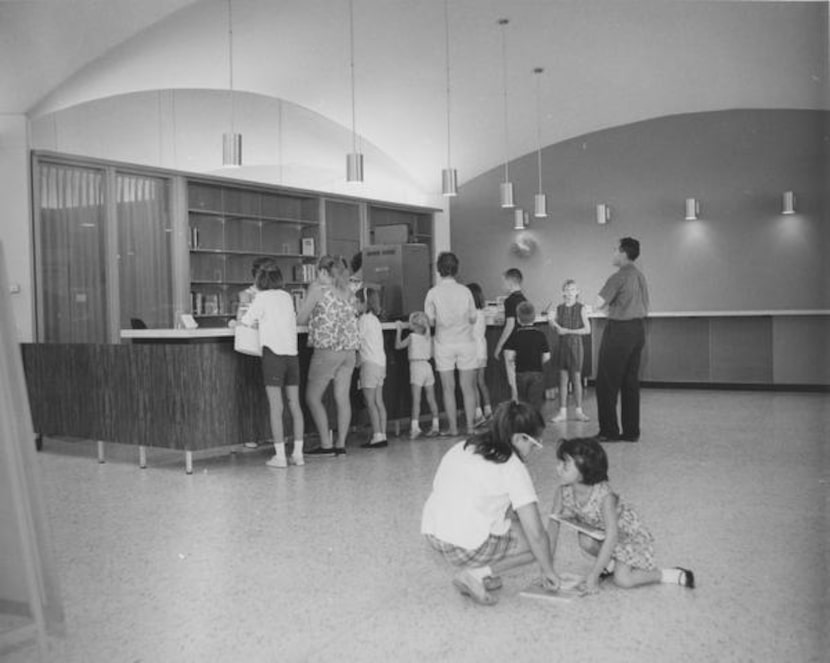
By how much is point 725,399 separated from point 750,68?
3715 mm

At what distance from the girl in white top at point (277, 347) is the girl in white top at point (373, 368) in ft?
2.26

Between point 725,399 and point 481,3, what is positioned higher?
point 481,3

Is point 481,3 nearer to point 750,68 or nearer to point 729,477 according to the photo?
point 750,68

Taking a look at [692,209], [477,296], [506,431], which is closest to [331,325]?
[477,296]

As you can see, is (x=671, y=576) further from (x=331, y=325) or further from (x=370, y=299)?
(x=370, y=299)

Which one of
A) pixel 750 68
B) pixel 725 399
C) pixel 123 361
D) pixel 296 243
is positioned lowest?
pixel 725 399

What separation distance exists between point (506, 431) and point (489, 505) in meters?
0.26

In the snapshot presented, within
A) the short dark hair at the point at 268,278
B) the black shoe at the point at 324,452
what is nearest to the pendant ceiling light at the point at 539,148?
the short dark hair at the point at 268,278

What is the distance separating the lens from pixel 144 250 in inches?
352

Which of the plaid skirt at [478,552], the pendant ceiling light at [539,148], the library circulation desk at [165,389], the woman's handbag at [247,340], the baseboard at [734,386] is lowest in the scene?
the baseboard at [734,386]

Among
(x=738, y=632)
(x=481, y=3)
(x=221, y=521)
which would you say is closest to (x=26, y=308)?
(x=221, y=521)

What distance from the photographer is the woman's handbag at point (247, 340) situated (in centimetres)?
538

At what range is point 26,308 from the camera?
25.2 ft

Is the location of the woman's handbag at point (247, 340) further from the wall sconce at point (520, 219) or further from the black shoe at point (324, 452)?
the wall sconce at point (520, 219)
